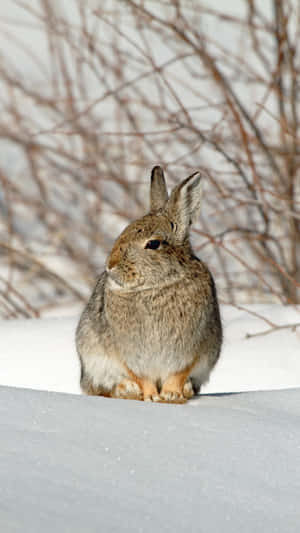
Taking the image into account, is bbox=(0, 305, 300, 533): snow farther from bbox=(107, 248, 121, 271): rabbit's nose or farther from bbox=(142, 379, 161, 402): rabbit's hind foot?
bbox=(107, 248, 121, 271): rabbit's nose

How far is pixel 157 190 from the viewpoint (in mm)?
3107

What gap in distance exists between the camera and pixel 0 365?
431cm

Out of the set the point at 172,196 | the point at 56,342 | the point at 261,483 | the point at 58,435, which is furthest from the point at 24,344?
the point at 261,483

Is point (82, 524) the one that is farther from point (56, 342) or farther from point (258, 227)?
point (258, 227)

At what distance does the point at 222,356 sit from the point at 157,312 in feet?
5.66

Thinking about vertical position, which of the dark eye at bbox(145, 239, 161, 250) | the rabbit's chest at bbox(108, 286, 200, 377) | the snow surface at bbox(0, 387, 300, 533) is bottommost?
the snow surface at bbox(0, 387, 300, 533)

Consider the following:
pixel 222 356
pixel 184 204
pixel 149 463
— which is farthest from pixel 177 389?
pixel 222 356

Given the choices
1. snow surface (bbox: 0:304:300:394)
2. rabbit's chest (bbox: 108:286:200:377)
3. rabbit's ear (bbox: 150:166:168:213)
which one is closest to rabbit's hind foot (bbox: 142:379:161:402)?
rabbit's chest (bbox: 108:286:200:377)

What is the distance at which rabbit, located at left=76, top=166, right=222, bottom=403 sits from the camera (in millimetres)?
2797

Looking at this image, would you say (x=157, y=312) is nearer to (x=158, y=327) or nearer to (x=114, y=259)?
(x=158, y=327)

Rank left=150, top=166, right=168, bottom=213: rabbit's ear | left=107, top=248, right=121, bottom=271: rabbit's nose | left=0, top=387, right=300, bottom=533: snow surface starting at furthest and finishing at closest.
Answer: left=150, top=166, right=168, bottom=213: rabbit's ear
left=107, top=248, right=121, bottom=271: rabbit's nose
left=0, top=387, right=300, bottom=533: snow surface

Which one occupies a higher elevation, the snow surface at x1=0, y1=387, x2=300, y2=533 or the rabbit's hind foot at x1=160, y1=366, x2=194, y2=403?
the rabbit's hind foot at x1=160, y1=366, x2=194, y2=403

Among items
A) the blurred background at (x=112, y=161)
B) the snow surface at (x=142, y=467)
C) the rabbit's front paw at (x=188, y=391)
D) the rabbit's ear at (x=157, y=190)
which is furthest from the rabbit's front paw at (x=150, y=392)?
→ the blurred background at (x=112, y=161)

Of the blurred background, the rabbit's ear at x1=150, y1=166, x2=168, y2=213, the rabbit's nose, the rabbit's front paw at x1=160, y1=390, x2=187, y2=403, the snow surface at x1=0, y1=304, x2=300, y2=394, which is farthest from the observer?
the blurred background
